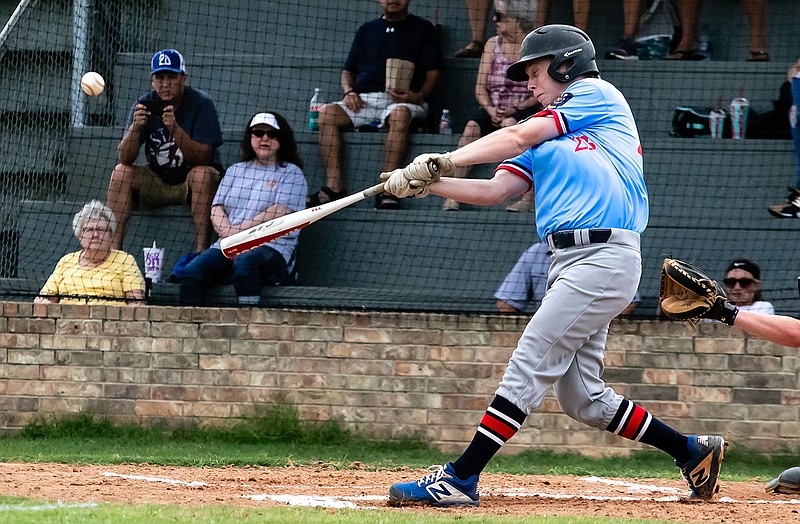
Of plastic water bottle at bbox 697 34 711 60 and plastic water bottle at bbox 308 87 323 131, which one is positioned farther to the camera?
plastic water bottle at bbox 697 34 711 60

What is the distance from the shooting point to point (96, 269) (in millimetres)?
7797

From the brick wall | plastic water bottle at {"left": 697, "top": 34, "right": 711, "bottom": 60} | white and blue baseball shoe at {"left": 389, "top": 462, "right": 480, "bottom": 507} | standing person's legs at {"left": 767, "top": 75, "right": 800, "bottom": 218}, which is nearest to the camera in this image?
white and blue baseball shoe at {"left": 389, "top": 462, "right": 480, "bottom": 507}

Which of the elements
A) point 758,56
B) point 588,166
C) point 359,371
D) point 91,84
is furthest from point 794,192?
point 91,84

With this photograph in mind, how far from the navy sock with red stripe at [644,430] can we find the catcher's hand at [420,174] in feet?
4.05

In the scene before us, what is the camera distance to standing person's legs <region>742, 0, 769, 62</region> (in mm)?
9438

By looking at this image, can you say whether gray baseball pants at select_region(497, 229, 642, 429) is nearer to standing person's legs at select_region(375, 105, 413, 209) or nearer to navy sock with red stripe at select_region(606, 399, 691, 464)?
navy sock with red stripe at select_region(606, 399, 691, 464)

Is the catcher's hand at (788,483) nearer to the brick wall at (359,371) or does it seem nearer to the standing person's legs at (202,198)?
the brick wall at (359,371)

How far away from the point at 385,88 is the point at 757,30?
124 inches

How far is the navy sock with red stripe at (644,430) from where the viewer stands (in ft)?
15.7

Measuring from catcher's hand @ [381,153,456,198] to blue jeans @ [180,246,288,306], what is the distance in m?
3.26

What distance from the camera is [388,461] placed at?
6.68 m

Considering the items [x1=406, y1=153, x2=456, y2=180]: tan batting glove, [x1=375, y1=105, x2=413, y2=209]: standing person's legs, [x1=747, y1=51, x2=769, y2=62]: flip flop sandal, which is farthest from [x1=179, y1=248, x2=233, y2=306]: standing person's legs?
[x1=747, y1=51, x2=769, y2=62]: flip flop sandal

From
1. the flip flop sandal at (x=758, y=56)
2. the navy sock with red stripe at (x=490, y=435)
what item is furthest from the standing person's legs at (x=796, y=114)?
the navy sock with red stripe at (x=490, y=435)

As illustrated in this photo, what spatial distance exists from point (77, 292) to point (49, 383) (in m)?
0.67
